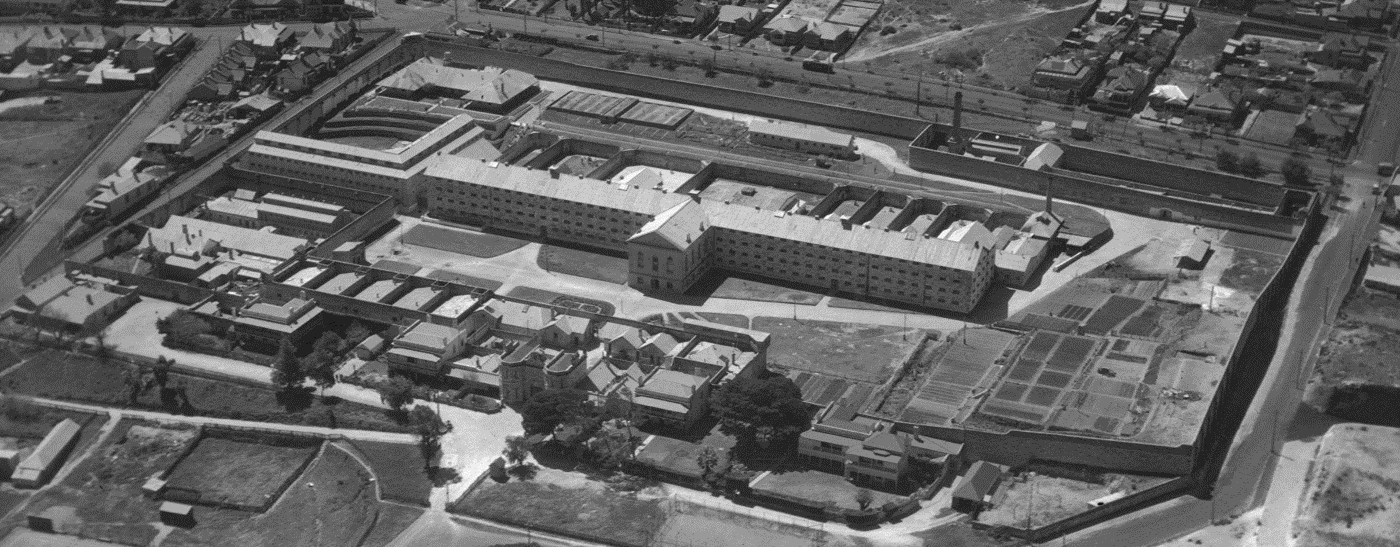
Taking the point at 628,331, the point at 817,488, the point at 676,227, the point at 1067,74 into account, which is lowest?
the point at 817,488

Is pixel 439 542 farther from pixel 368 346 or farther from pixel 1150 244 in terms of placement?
pixel 1150 244

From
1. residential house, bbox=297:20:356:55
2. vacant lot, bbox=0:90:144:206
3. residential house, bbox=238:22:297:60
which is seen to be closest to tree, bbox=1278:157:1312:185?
residential house, bbox=297:20:356:55

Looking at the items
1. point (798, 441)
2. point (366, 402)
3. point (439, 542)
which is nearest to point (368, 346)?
point (366, 402)

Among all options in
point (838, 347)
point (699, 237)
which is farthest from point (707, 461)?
point (699, 237)

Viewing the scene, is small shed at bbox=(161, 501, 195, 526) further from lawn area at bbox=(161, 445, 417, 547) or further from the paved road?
the paved road

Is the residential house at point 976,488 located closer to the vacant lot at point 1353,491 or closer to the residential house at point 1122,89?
the vacant lot at point 1353,491

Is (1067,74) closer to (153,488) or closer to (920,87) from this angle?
(920,87)
